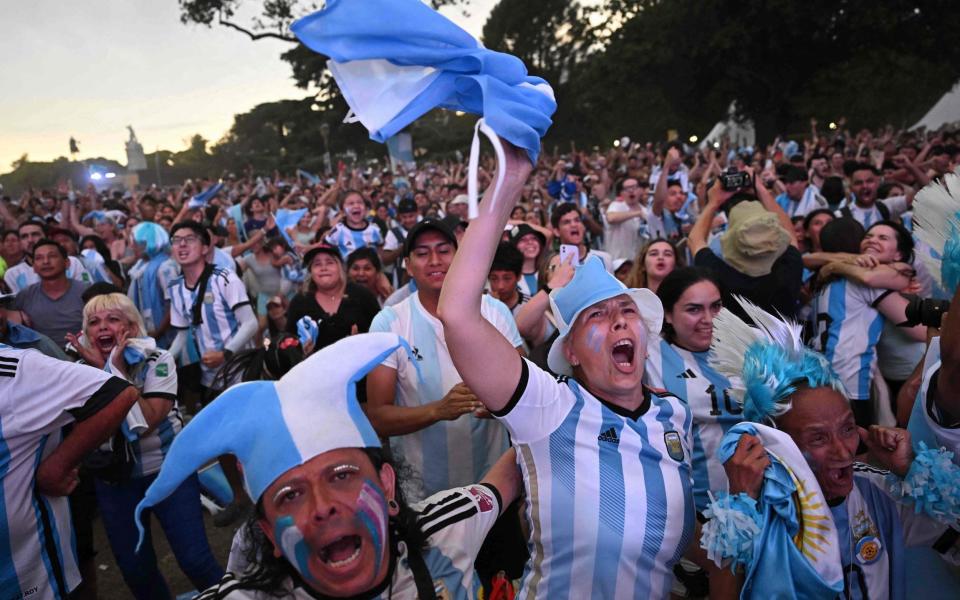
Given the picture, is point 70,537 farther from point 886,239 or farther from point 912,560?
point 886,239

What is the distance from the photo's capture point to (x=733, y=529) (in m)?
1.65

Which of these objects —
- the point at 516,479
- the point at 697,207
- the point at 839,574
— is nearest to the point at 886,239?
the point at 839,574

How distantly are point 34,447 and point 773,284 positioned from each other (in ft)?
12.4

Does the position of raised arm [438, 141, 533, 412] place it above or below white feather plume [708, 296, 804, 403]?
above

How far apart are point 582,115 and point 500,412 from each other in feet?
146

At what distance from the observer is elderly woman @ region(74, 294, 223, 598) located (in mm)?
3004

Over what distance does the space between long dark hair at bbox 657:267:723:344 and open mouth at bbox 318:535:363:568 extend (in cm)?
182

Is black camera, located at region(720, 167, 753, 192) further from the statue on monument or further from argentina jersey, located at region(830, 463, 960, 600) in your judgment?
the statue on monument

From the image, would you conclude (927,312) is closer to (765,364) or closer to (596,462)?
(765,364)

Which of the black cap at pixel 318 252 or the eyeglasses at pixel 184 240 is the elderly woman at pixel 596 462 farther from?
the eyeglasses at pixel 184 240

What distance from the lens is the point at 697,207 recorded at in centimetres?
807

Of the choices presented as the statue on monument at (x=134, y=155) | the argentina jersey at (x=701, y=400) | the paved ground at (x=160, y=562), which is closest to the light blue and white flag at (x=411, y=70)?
the argentina jersey at (x=701, y=400)

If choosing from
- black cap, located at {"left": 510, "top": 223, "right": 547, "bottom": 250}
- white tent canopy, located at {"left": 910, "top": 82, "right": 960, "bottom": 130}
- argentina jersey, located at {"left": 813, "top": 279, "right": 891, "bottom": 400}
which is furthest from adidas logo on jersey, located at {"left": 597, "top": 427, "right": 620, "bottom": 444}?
white tent canopy, located at {"left": 910, "top": 82, "right": 960, "bottom": 130}

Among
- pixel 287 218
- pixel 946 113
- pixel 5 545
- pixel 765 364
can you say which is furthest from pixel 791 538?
pixel 946 113
